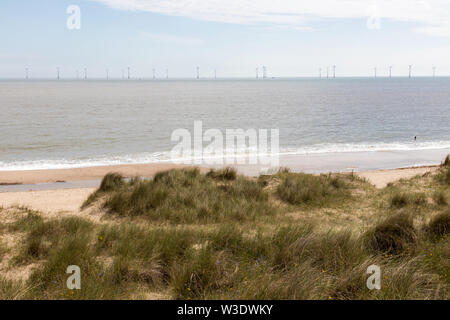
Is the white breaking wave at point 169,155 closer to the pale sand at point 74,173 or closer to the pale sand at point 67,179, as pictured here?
the pale sand at point 74,173

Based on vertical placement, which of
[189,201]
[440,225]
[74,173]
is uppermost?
[440,225]

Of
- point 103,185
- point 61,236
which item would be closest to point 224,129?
point 103,185

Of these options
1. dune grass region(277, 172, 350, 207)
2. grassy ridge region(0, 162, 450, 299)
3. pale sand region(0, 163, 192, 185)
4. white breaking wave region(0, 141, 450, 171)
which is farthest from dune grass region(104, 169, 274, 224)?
white breaking wave region(0, 141, 450, 171)

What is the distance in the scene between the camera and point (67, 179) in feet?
65.2

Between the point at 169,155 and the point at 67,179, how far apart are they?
8513 millimetres

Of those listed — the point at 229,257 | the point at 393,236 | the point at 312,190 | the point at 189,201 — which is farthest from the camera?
the point at 312,190

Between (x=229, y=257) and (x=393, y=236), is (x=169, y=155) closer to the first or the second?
(x=229, y=257)

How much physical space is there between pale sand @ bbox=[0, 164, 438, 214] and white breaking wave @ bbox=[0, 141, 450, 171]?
1.69 meters

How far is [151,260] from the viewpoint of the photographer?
6270 mm

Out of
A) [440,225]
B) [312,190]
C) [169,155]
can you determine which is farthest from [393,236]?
[169,155]

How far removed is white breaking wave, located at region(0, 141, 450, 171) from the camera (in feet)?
77.5

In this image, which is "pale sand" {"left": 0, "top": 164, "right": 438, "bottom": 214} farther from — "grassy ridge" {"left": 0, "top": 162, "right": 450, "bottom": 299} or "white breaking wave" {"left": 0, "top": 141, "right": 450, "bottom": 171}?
"grassy ridge" {"left": 0, "top": 162, "right": 450, "bottom": 299}

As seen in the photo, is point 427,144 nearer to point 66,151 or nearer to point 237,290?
point 66,151
